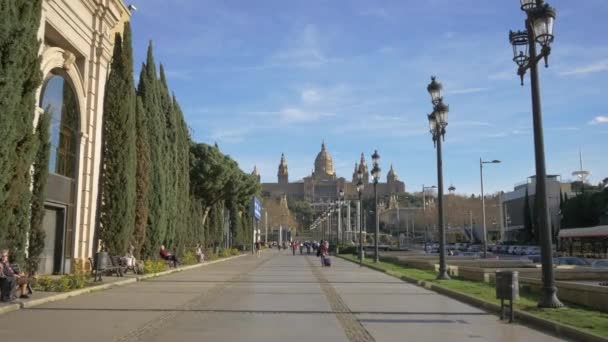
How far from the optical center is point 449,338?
9914 millimetres

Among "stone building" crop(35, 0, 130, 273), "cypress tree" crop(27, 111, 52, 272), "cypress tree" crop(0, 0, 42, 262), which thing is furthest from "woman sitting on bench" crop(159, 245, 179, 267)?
"cypress tree" crop(0, 0, 42, 262)

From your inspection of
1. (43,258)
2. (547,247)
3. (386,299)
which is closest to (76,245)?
(43,258)

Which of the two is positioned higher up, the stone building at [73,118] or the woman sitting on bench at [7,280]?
the stone building at [73,118]

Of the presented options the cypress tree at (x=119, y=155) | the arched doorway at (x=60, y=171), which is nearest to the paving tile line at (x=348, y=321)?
the cypress tree at (x=119, y=155)

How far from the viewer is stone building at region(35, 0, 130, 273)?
22828mm

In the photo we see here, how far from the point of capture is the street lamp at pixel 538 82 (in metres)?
13.1

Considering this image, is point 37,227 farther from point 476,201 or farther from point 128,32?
point 476,201

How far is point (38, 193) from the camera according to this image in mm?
19484

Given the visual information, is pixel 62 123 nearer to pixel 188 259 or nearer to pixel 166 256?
pixel 166 256

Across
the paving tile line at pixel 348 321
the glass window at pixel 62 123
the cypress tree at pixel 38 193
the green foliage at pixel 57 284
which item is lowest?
the paving tile line at pixel 348 321

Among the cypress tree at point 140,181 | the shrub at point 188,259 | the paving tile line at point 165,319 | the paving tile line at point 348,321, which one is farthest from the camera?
the shrub at point 188,259

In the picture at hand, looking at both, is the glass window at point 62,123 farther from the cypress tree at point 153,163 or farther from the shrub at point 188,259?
the shrub at point 188,259

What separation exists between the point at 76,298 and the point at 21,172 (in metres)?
3.65

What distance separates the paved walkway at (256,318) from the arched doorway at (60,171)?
6.20 m
